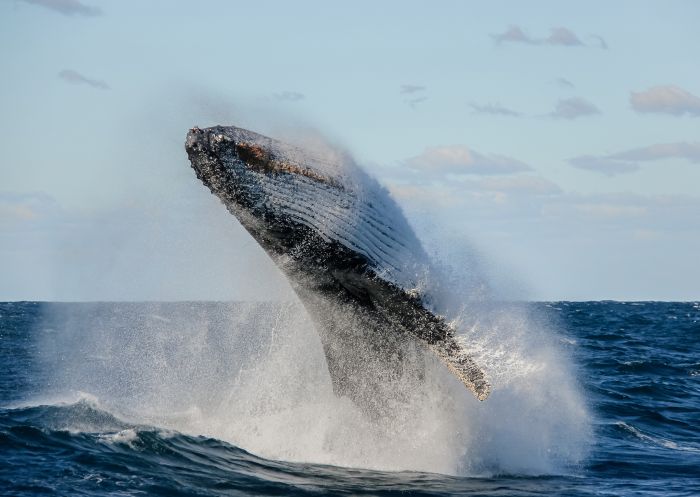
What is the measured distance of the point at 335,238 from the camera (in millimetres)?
7340

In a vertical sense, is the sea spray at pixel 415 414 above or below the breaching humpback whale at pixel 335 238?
below

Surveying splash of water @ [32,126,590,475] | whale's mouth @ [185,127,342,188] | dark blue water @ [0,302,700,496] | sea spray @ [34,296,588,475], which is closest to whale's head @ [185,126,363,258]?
whale's mouth @ [185,127,342,188]

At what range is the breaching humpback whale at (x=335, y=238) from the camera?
6.98 meters

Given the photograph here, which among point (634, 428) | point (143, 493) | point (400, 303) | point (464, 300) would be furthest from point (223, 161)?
point (634, 428)

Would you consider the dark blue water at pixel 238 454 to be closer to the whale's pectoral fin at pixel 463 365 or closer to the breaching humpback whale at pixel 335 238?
the whale's pectoral fin at pixel 463 365

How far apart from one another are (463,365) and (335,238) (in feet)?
5.41

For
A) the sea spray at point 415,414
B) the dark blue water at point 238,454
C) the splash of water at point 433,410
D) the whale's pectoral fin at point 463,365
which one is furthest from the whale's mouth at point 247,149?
the dark blue water at point 238,454

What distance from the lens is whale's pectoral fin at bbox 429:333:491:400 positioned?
25.8 ft

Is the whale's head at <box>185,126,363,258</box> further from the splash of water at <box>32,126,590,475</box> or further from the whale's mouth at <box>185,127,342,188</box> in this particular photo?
the splash of water at <box>32,126,590,475</box>

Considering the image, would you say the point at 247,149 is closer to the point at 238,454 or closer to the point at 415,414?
the point at 415,414

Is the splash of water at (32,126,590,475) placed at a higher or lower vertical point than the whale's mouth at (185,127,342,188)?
lower

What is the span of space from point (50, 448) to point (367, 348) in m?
3.96

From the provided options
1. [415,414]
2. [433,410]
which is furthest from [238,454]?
[433,410]

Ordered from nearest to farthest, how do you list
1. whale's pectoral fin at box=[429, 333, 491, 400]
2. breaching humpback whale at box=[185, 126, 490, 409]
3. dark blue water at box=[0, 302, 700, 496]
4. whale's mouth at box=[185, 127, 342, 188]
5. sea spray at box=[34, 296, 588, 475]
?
whale's mouth at box=[185, 127, 342, 188], breaching humpback whale at box=[185, 126, 490, 409], whale's pectoral fin at box=[429, 333, 491, 400], dark blue water at box=[0, 302, 700, 496], sea spray at box=[34, 296, 588, 475]
